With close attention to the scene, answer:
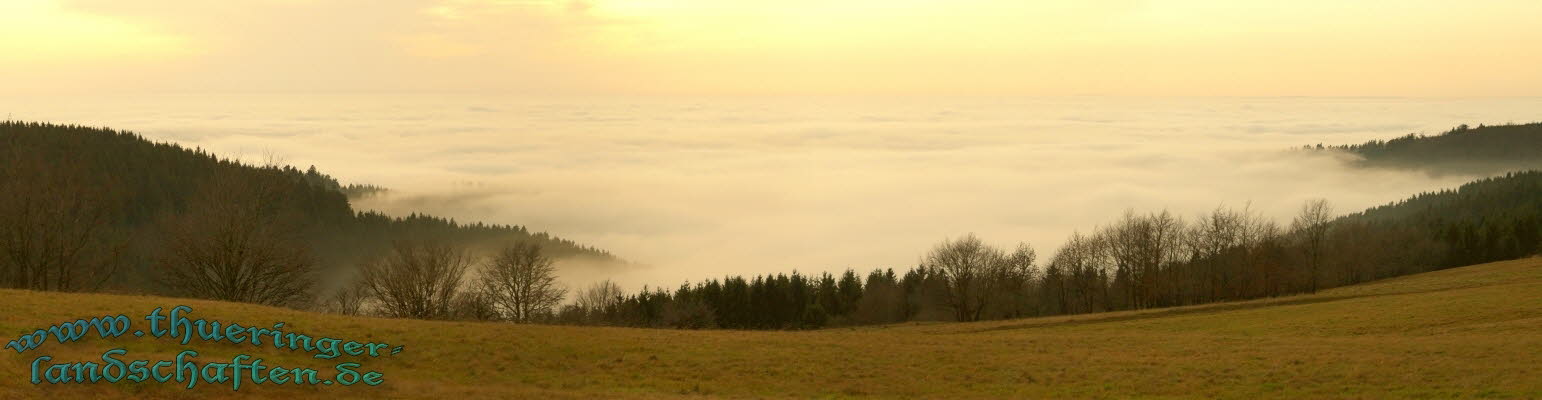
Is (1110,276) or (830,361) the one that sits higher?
(1110,276)

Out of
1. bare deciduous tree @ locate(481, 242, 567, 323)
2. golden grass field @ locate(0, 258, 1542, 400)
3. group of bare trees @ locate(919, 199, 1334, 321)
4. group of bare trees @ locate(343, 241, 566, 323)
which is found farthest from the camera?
group of bare trees @ locate(919, 199, 1334, 321)

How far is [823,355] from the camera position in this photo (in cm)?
3422

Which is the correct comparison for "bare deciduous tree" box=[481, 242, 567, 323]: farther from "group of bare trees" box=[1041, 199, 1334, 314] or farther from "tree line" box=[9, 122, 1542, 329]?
"group of bare trees" box=[1041, 199, 1334, 314]

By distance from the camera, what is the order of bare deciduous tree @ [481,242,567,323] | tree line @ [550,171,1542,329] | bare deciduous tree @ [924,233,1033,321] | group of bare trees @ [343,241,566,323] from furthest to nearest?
bare deciduous tree @ [924,233,1033,321] → tree line @ [550,171,1542,329] → bare deciduous tree @ [481,242,567,323] → group of bare trees @ [343,241,566,323]

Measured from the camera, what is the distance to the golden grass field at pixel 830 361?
86.4 ft

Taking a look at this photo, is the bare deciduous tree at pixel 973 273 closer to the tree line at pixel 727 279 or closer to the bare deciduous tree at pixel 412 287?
the tree line at pixel 727 279

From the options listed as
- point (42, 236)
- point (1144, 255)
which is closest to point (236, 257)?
point (42, 236)

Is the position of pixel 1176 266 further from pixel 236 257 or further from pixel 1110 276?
pixel 236 257

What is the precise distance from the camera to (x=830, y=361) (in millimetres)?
33125

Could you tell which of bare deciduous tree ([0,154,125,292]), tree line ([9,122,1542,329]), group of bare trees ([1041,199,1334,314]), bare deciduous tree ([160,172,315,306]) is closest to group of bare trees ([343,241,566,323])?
tree line ([9,122,1542,329])

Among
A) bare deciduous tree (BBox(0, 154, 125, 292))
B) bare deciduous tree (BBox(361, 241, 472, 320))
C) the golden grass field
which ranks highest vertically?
bare deciduous tree (BBox(0, 154, 125, 292))

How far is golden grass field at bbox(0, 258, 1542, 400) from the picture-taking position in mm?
26344

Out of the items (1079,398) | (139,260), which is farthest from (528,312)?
(139,260)

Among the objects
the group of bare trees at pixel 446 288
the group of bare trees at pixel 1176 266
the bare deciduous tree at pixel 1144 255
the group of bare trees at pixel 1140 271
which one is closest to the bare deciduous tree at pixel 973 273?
the group of bare trees at pixel 1140 271
